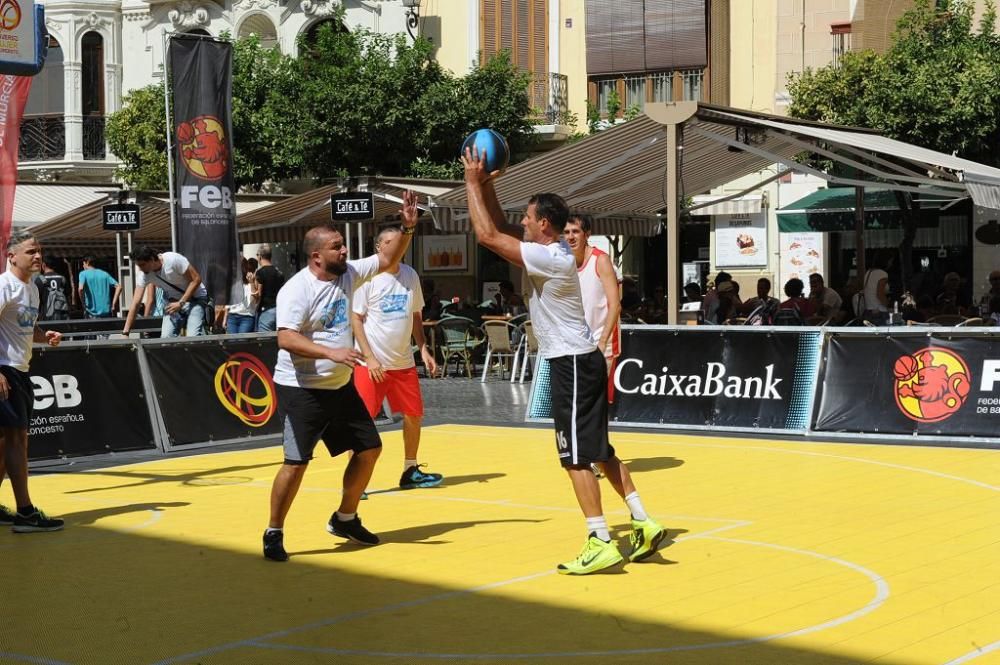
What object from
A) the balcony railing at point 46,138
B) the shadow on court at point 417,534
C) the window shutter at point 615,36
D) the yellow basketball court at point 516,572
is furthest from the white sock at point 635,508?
the balcony railing at point 46,138

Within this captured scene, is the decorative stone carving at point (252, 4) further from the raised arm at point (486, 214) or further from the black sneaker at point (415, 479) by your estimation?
the raised arm at point (486, 214)

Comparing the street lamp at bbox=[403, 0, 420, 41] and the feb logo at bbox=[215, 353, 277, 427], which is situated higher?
the street lamp at bbox=[403, 0, 420, 41]

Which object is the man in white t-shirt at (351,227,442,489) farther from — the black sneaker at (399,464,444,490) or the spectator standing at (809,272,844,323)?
the spectator standing at (809,272,844,323)

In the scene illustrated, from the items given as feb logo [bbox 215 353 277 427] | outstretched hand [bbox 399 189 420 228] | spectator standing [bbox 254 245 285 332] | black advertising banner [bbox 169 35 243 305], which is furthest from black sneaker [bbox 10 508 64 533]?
spectator standing [bbox 254 245 285 332]

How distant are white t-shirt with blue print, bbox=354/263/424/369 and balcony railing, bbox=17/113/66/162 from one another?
33613mm

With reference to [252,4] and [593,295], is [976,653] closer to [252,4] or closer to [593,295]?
[593,295]

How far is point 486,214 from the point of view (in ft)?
24.8

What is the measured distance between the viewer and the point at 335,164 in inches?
1458

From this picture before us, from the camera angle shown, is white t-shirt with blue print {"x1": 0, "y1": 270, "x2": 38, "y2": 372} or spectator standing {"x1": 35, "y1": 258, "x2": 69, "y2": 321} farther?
spectator standing {"x1": 35, "y1": 258, "x2": 69, "y2": 321}

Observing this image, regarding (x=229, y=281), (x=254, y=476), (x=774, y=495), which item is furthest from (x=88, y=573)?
(x=229, y=281)

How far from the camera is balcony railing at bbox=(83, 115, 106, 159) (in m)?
42.3

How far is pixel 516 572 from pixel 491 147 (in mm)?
2522

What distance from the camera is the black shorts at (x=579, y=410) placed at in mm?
7879

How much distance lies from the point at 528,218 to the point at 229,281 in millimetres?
11502
